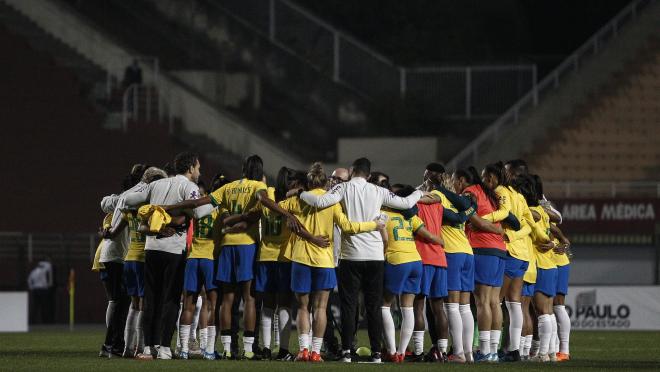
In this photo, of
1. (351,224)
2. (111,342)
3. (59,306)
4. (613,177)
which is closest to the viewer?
(351,224)

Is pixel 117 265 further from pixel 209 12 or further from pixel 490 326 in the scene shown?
pixel 209 12

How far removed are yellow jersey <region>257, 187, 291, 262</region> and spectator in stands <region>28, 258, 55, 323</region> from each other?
61.2 feet

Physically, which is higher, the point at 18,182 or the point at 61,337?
the point at 18,182

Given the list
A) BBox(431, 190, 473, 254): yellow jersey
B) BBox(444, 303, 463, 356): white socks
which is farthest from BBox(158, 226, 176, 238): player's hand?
BBox(444, 303, 463, 356): white socks

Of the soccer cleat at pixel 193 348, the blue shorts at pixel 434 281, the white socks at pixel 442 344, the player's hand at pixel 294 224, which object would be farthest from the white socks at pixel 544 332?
the soccer cleat at pixel 193 348

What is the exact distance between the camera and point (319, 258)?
18828mm

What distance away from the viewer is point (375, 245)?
60.9 ft

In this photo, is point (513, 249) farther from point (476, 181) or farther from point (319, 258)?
point (319, 258)

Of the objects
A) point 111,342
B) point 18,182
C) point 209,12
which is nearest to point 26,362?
point 111,342

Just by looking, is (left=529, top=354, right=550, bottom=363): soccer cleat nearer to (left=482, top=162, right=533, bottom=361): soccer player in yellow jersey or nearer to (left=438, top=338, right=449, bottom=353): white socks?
(left=482, top=162, right=533, bottom=361): soccer player in yellow jersey

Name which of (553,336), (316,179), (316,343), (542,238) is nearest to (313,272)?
(316,343)

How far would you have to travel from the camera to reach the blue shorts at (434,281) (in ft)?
62.7

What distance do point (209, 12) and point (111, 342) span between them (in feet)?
94.6

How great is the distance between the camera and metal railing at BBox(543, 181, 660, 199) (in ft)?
129
